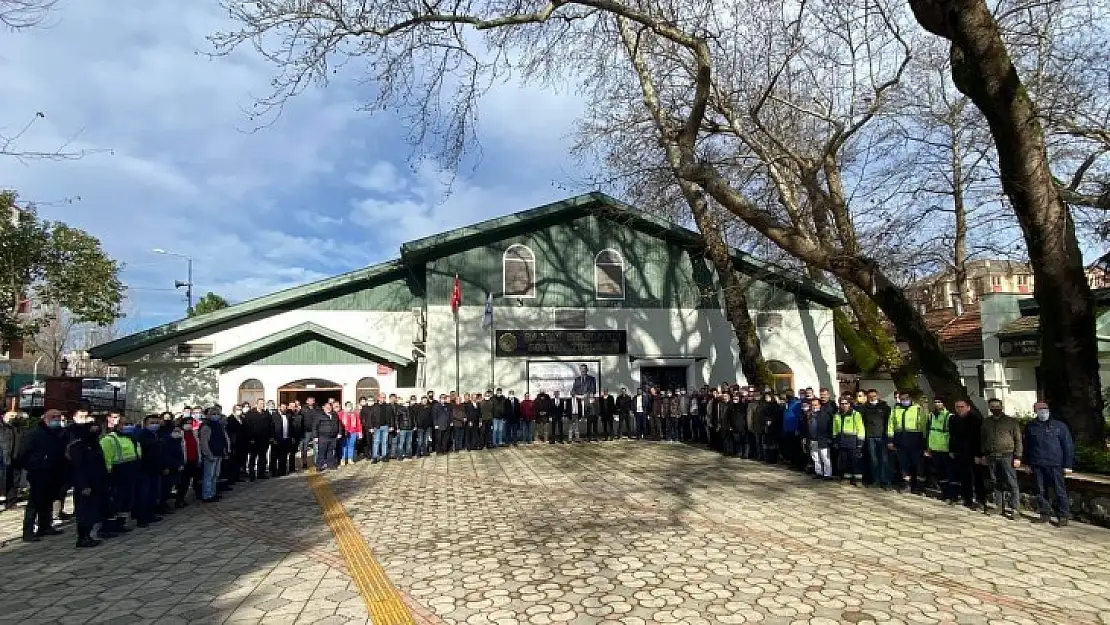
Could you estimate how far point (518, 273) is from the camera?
21172mm

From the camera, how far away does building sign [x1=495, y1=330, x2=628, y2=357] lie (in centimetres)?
2066

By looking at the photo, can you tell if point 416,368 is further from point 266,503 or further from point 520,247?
point 266,503

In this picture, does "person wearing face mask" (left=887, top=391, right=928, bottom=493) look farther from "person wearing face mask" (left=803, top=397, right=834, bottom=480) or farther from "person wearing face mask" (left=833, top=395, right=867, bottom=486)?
"person wearing face mask" (left=803, top=397, right=834, bottom=480)

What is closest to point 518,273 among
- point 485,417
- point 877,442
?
point 485,417

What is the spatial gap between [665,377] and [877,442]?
1056cm

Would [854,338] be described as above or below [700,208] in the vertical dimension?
below

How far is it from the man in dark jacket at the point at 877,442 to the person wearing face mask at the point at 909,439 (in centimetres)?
16

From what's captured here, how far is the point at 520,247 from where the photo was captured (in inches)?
840

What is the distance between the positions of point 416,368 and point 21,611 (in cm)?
1467

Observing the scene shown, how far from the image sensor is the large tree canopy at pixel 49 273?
55.9ft

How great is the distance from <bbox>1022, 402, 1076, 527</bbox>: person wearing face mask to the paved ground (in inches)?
15.9

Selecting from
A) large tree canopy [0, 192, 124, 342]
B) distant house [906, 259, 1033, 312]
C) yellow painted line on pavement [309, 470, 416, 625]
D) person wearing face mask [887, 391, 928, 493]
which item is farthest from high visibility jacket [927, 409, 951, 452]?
large tree canopy [0, 192, 124, 342]

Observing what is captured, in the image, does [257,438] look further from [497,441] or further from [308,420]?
[497,441]

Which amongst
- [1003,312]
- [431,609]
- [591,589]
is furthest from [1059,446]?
[1003,312]
